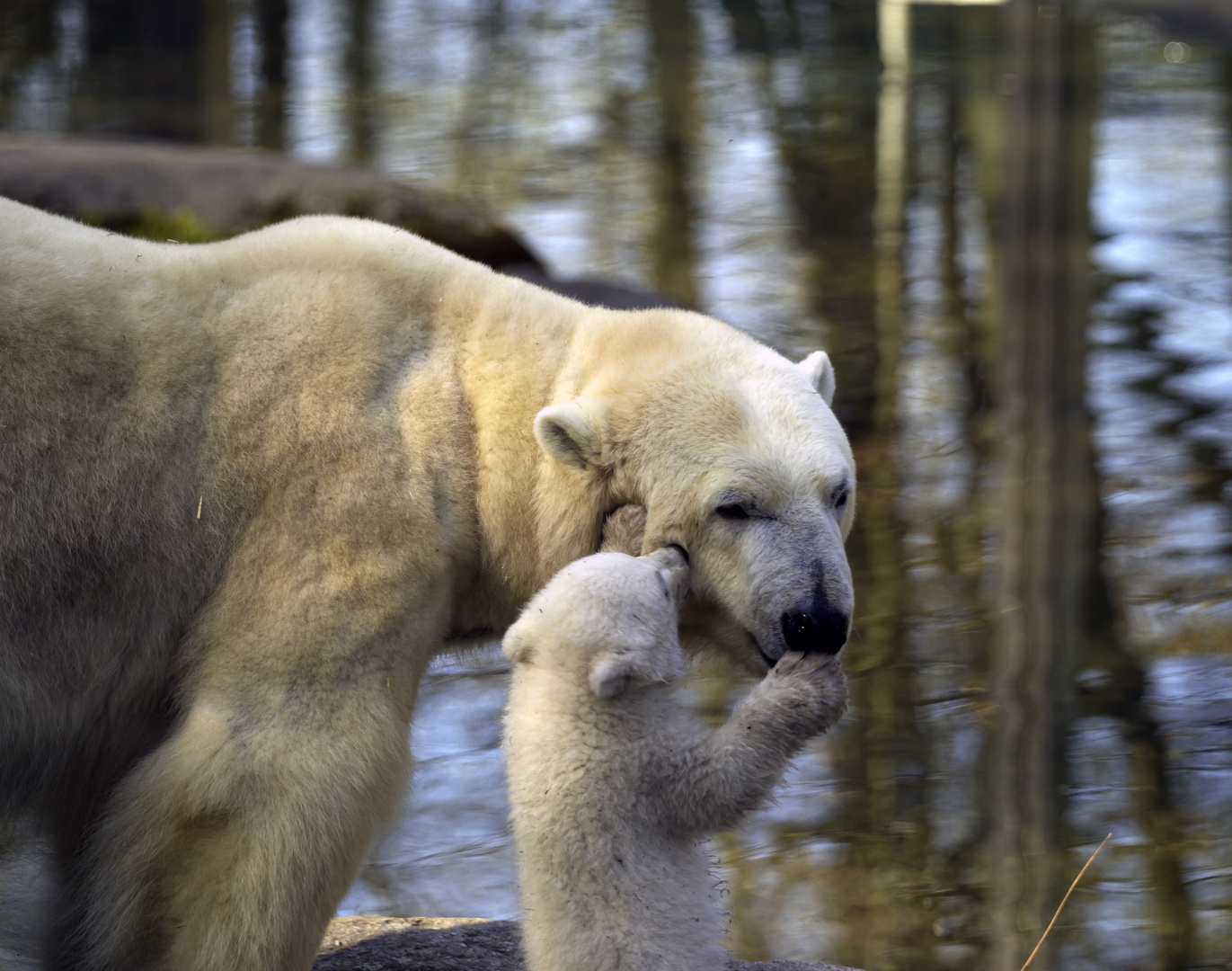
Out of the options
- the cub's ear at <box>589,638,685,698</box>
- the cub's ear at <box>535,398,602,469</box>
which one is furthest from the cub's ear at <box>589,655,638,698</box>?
the cub's ear at <box>535,398,602,469</box>

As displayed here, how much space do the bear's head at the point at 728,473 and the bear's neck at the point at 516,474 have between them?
3 centimetres

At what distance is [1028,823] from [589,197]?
25.8 feet

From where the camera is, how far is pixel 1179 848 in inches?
153

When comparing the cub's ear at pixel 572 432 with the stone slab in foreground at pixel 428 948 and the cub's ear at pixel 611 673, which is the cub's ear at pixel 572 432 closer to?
the cub's ear at pixel 611 673

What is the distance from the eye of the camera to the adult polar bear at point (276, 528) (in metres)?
2.25

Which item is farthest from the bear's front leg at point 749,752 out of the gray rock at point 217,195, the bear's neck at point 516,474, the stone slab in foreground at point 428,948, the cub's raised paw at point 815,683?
the gray rock at point 217,195

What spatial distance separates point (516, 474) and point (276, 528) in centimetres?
43

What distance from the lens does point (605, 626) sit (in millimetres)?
2252

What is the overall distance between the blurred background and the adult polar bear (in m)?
0.59

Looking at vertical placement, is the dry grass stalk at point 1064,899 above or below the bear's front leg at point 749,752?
below

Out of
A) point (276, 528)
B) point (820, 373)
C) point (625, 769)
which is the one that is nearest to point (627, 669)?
point (625, 769)

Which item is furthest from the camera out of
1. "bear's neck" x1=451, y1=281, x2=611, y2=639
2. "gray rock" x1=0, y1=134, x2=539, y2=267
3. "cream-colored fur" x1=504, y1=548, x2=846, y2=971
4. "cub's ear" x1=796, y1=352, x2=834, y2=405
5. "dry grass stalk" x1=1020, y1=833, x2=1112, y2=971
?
"gray rock" x1=0, y1=134, x2=539, y2=267

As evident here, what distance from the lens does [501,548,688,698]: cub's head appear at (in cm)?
224

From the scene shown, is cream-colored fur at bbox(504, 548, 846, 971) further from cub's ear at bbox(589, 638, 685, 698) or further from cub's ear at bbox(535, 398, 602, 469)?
cub's ear at bbox(535, 398, 602, 469)
